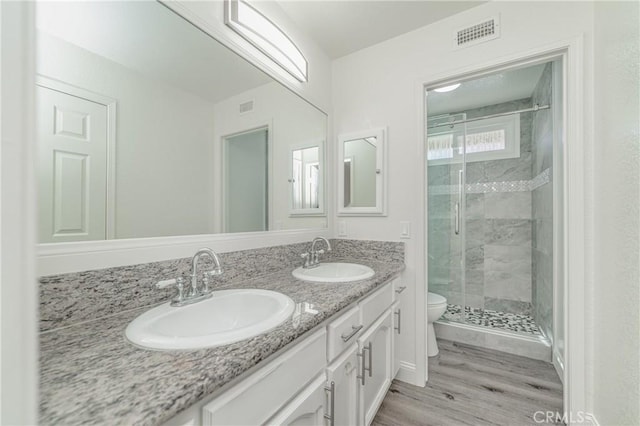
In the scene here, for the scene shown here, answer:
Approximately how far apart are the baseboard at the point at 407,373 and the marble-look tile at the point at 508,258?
166cm

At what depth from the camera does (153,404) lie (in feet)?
1.38

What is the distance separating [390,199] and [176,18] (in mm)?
1503

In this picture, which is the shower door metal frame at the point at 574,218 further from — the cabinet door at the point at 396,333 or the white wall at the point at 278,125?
the white wall at the point at 278,125

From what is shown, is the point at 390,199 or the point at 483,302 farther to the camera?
the point at 483,302

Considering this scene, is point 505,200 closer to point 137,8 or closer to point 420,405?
point 420,405

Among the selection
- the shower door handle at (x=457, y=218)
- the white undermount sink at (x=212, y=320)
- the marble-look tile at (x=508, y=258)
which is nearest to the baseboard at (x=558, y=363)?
the marble-look tile at (x=508, y=258)

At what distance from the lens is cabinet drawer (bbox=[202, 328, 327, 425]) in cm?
54

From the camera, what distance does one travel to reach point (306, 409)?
77cm

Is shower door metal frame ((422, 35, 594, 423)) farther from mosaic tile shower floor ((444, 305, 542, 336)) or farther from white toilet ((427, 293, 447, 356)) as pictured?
mosaic tile shower floor ((444, 305, 542, 336))

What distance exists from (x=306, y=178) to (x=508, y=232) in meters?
2.32

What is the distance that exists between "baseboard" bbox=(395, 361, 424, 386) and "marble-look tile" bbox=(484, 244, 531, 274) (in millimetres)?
1664

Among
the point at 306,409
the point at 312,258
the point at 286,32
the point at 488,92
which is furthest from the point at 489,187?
the point at 306,409

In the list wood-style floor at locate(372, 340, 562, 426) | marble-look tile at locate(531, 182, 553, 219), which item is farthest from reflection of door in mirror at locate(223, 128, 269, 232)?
marble-look tile at locate(531, 182, 553, 219)

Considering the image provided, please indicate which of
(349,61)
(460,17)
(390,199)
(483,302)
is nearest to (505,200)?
(483,302)
